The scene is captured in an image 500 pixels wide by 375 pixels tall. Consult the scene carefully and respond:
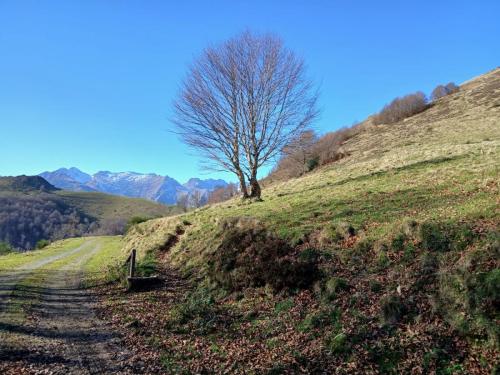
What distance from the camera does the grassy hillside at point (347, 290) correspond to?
7691 mm

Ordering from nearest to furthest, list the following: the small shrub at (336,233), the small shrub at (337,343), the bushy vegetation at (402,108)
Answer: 1. the small shrub at (337,343)
2. the small shrub at (336,233)
3. the bushy vegetation at (402,108)

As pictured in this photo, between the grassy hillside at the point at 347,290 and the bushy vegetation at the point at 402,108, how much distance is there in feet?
179

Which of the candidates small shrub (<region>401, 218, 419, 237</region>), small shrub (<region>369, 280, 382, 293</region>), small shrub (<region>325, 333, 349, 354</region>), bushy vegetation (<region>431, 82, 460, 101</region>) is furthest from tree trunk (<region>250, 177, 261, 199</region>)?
bushy vegetation (<region>431, 82, 460, 101</region>)

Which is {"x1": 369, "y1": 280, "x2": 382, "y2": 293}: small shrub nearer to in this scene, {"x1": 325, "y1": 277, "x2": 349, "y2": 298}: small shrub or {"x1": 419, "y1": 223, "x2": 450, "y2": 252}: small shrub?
{"x1": 325, "y1": 277, "x2": 349, "y2": 298}: small shrub

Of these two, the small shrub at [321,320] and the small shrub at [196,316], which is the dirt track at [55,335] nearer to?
the small shrub at [196,316]

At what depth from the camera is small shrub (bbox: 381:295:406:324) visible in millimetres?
8555

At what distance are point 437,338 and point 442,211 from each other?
7.29m

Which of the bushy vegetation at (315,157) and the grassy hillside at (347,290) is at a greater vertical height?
the bushy vegetation at (315,157)

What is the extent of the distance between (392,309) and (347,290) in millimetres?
1759

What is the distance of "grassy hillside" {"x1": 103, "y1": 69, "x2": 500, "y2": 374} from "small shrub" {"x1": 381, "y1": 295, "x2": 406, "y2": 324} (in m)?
0.03

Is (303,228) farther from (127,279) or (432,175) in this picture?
(432,175)

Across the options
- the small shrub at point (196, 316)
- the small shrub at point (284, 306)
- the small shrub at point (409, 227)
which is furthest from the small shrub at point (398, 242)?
the small shrub at point (196, 316)

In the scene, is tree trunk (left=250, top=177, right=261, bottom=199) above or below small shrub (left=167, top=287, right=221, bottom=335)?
above

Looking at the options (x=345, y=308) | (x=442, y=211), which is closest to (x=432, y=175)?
(x=442, y=211)
